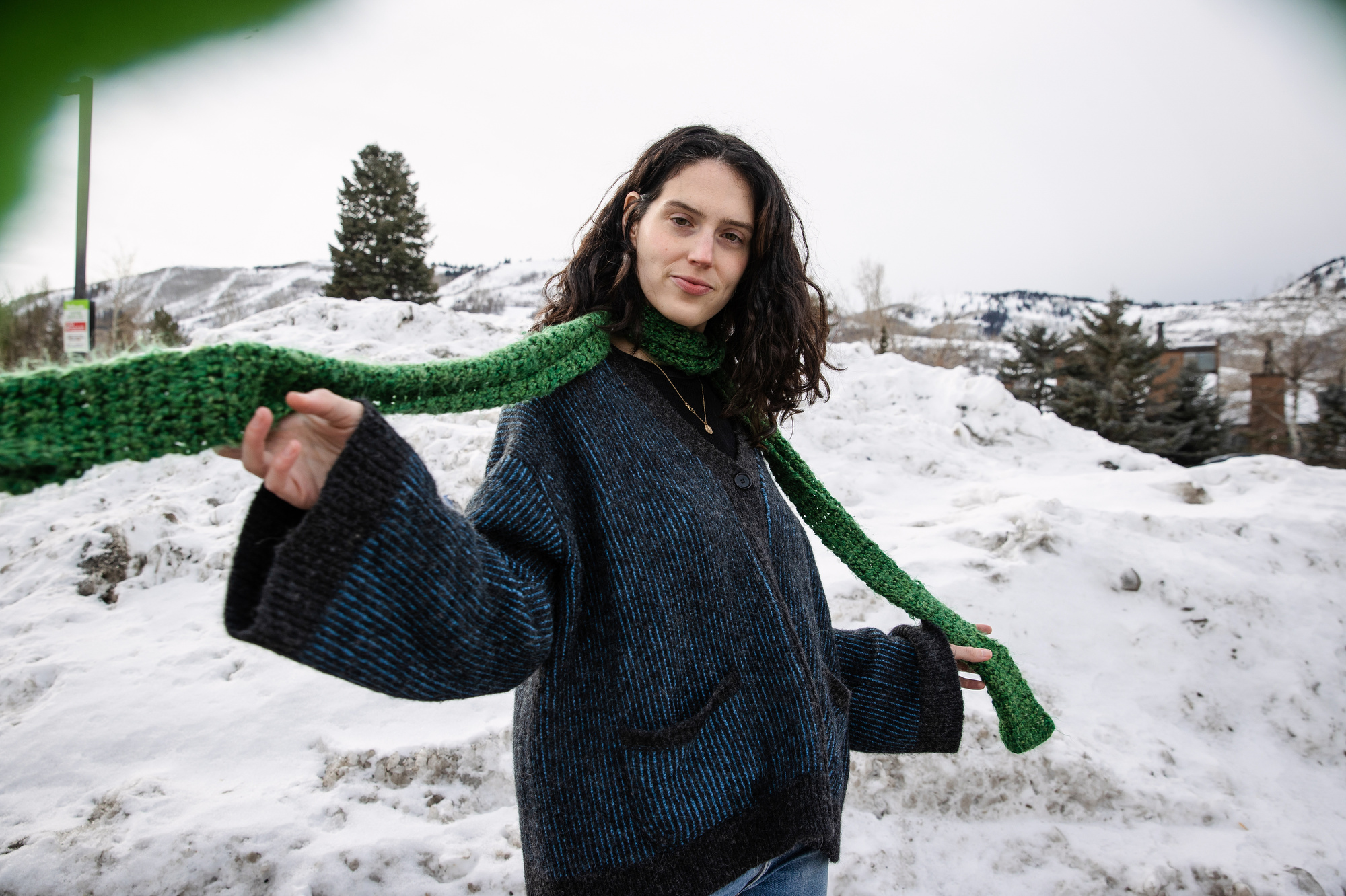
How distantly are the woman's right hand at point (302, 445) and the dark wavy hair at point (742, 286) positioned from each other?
622 millimetres

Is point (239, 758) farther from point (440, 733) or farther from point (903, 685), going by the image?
point (903, 685)

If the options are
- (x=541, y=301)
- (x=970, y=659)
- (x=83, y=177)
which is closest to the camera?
(x=970, y=659)

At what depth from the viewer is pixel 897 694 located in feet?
5.04

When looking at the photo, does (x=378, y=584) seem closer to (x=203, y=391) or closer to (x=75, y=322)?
(x=203, y=391)

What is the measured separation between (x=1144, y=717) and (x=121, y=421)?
404 centimetres

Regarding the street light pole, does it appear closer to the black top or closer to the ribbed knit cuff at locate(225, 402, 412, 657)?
the ribbed knit cuff at locate(225, 402, 412, 657)

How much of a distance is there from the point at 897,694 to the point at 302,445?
4.47 ft

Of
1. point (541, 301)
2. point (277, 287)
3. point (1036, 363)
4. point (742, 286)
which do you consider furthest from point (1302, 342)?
point (277, 287)

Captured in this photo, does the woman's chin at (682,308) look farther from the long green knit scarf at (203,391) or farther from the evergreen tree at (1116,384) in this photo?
the evergreen tree at (1116,384)

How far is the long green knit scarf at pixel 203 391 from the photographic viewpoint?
673 millimetres

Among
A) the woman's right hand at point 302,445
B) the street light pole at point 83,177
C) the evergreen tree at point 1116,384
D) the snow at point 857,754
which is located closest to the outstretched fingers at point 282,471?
the woman's right hand at point 302,445

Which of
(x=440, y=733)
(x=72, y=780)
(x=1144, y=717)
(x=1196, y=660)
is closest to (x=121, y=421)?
(x=440, y=733)

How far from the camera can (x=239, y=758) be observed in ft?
8.02

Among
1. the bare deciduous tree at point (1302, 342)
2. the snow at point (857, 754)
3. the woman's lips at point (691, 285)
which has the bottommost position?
the snow at point (857, 754)
